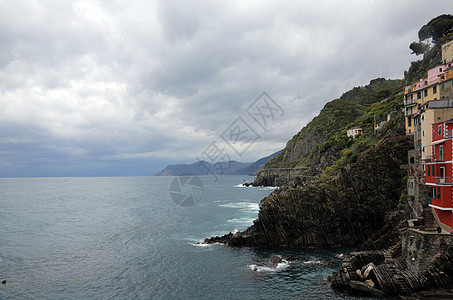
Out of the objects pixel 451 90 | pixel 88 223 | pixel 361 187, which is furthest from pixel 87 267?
pixel 451 90

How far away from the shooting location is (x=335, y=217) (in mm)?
48125

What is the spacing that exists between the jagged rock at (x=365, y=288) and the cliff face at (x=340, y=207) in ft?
56.7

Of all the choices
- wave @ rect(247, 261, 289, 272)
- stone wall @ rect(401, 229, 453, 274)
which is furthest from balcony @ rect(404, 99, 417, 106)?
wave @ rect(247, 261, 289, 272)

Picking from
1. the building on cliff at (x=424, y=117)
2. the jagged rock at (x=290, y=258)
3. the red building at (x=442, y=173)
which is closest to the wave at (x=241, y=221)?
the jagged rock at (x=290, y=258)

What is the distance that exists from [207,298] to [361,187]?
33777 mm

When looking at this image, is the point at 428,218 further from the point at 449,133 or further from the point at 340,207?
the point at 340,207

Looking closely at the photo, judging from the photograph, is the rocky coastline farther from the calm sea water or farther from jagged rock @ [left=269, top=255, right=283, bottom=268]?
jagged rock @ [left=269, top=255, right=283, bottom=268]

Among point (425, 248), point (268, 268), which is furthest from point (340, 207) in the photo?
point (425, 248)

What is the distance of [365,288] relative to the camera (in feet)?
94.3

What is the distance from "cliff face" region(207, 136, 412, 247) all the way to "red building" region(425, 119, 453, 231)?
13.6 meters

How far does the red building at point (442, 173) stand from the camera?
3131cm

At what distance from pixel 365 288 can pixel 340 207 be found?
69.1 feet

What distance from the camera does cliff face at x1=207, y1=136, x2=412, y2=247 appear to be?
47.5m

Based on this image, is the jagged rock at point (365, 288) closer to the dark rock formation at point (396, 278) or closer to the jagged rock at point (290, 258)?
the dark rock formation at point (396, 278)
